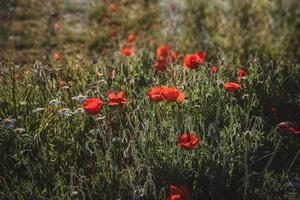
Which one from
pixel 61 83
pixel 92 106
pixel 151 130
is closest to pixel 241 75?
pixel 151 130

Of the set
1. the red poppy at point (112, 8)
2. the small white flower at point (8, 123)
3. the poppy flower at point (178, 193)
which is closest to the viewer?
the poppy flower at point (178, 193)

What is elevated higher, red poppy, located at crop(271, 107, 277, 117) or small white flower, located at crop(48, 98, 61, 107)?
small white flower, located at crop(48, 98, 61, 107)

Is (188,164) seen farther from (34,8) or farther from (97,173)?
(34,8)

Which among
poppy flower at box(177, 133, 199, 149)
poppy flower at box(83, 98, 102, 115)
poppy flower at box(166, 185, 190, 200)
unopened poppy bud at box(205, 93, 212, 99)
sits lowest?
poppy flower at box(166, 185, 190, 200)

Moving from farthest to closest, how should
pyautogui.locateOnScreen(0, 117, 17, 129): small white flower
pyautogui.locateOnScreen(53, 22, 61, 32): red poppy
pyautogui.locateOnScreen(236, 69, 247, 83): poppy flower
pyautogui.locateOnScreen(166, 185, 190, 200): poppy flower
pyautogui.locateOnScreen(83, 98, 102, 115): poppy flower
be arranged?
pyautogui.locateOnScreen(53, 22, 61, 32): red poppy
pyautogui.locateOnScreen(236, 69, 247, 83): poppy flower
pyautogui.locateOnScreen(0, 117, 17, 129): small white flower
pyautogui.locateOnScreen(83, 98, 102, 115): poppy flower
pyautogui.locateOnScreen(166, 185, 190, 200): poppy flower

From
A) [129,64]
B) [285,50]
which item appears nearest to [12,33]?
[129,64]

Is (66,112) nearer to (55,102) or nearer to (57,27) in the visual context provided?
(55,102)

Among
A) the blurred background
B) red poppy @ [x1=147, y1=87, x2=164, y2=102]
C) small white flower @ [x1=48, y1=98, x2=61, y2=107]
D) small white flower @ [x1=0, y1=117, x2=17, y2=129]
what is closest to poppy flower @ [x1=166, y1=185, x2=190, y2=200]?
red poppy @ [x1=147, y1=87, x2=164, y2=102]

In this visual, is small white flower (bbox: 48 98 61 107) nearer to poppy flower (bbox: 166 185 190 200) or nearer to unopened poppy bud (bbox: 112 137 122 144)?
unopened poppy bud (bbox: 112 137 122 144)

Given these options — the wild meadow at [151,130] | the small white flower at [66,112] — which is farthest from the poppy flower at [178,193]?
the small white flower at [66,112]

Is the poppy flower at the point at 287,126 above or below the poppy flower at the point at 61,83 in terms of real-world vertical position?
below

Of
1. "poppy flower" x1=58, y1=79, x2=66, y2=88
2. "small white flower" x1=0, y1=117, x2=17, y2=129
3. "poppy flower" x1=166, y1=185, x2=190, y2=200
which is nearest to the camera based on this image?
"poppy flower" x1=166, y1=185, x2=190, y2=200

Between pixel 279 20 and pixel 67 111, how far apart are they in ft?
11.2

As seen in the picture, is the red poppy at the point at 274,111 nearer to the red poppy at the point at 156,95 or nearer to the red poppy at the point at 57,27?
the red poppy at the point at 156,95
